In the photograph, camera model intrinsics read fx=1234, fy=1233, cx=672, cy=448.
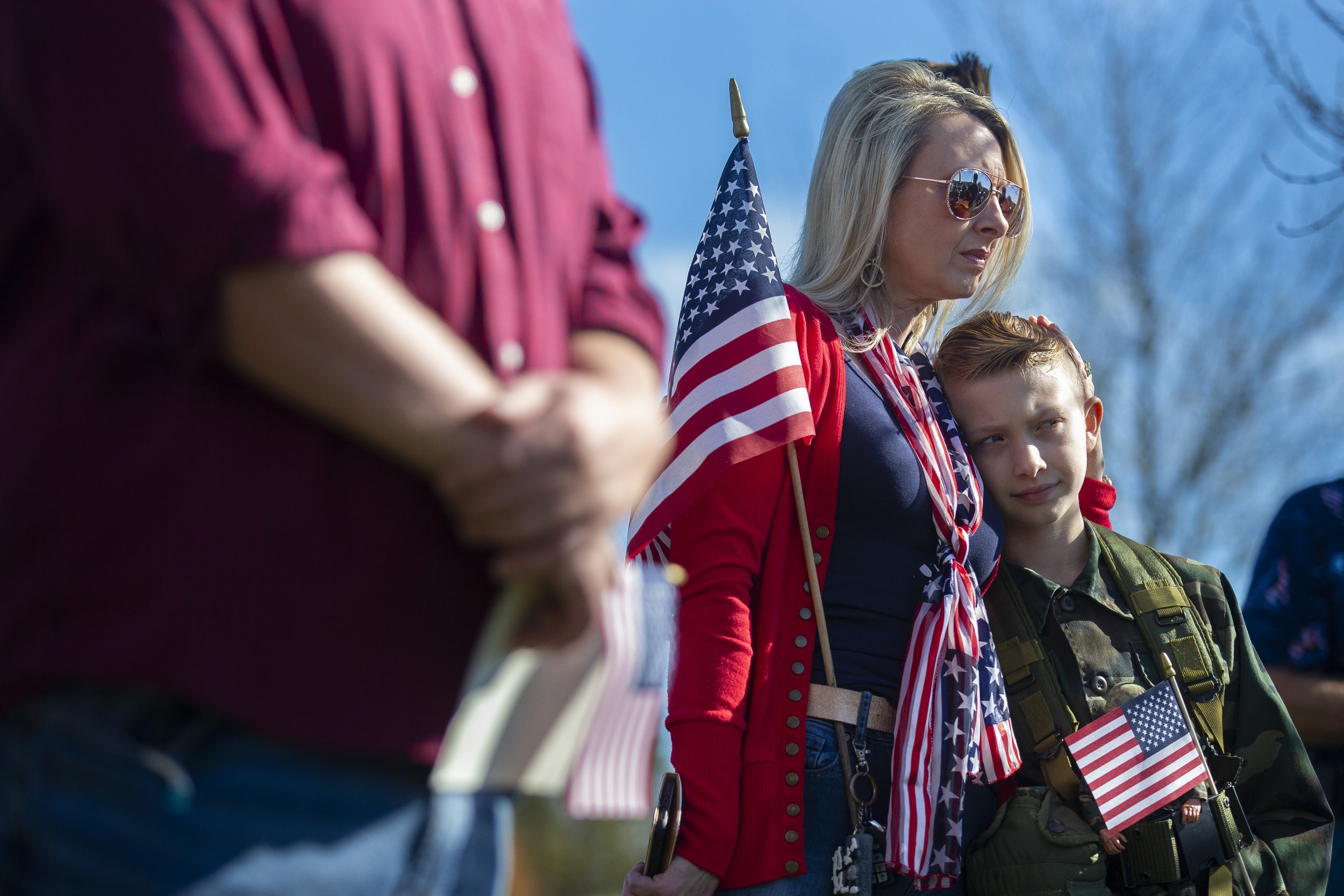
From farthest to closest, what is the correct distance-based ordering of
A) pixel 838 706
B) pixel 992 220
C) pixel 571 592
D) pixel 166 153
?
pixel 992 220 < pixel 838 706 < pixel 571 592 < pixel 166 153

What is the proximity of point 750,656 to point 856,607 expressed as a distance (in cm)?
26

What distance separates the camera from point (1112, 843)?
2654 mm

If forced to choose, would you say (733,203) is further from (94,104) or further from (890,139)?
(94,104)

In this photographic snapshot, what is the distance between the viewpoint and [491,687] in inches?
42.8

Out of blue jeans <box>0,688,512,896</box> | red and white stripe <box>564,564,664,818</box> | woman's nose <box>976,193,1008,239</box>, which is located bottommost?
blue jeans <box>0,688,512,896</box>

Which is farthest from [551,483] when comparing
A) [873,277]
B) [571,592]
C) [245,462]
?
[873,277]

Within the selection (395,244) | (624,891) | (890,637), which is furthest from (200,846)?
(890,637)

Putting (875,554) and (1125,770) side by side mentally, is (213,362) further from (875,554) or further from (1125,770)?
(1125,770)

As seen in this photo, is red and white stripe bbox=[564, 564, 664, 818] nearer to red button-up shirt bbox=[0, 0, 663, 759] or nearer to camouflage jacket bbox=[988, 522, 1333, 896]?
red button-up shirt bbox=[0, 0, 663, 759]

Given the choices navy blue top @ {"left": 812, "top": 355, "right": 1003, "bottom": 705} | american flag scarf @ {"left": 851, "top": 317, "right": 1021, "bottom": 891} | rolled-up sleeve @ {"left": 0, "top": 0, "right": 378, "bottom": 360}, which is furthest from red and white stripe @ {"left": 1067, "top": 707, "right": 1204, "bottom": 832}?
rolled-up sleeve @ {"left": 0, "top": 0, "right": 378, "bottom": 360}

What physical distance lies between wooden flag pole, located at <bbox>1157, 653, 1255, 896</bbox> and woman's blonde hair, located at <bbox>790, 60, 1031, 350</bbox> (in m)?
1.00

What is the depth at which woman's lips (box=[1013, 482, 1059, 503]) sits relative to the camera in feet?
9.83

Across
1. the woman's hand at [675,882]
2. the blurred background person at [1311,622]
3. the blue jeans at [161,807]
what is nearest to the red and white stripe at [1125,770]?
the blurred background person at [1311,622]

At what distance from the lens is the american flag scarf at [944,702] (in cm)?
241
